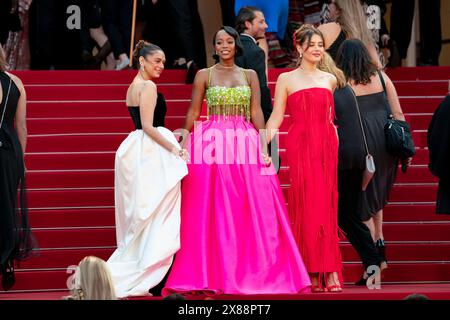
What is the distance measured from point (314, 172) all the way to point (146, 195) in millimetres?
1406

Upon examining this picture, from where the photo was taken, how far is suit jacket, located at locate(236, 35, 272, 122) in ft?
41.9

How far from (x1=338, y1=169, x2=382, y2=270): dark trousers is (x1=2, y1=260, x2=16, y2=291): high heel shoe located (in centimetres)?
280

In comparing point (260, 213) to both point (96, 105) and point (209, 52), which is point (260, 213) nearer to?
point (96, 105)

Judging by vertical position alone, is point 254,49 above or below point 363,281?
above

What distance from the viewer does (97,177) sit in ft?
46.6

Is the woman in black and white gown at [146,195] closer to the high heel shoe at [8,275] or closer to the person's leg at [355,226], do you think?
the high heel shoe at [8,275]

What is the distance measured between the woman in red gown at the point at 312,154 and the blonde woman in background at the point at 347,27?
169 cm

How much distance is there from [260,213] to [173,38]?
5842 mm

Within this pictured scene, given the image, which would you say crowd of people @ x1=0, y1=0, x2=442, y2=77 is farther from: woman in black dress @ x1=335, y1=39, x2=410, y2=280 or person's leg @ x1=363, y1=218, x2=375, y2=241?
person's leg @ x1=363, y1=218, x2=375, y2=241

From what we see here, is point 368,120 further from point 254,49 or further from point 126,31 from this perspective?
point 126,31

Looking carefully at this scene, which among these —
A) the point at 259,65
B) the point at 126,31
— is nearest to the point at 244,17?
the point at 259,65

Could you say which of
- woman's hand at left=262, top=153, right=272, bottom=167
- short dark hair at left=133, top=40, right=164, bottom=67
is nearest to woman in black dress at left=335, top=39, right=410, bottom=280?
woman's hand at left=262, top=153, right=272, bottom=167

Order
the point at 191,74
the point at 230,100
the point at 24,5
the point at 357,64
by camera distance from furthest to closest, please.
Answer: the point at 24,5 < the point at 191,74 < the point at 357,64 < the point at 230,100

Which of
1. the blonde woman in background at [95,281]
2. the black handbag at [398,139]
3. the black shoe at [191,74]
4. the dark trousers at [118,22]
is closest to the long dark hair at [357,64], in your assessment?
the black handbag at [398,139]
